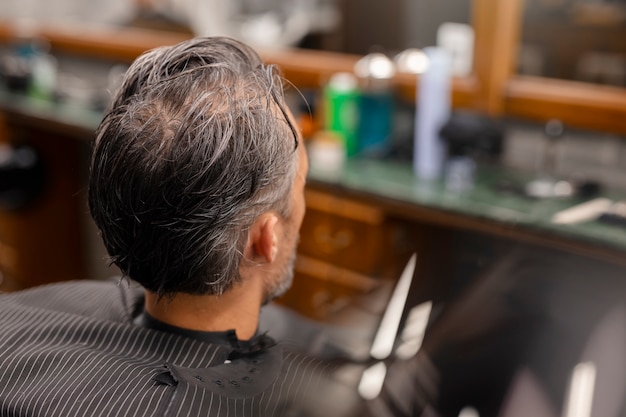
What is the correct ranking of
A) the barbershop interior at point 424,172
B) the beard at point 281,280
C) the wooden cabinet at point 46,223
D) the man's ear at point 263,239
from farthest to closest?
the wooden cabinet at point 46,223 → the beard at point 281,280 → the man's ear at point 263,239 → the barbershop interior at point 424,172

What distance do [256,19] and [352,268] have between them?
2103 mm

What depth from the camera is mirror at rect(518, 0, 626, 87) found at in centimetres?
250

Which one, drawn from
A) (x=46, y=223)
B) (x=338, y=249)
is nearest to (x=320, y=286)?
(x=338, y=249)

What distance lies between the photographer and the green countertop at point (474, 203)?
1.82m

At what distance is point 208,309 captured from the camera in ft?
4.00

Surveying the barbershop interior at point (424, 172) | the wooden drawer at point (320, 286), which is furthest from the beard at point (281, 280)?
the wooden drawer at point (320, 286)

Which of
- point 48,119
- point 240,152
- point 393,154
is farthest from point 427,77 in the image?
point 48,119

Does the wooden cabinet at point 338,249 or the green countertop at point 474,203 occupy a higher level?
the green countertop at point 474,203

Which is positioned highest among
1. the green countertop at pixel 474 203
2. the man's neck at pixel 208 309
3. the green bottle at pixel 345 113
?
the green bottle at pixel 345 113

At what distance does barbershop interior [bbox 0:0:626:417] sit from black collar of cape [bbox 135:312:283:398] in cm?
13

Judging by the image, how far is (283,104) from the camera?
1177mm

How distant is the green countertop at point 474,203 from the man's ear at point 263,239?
85 centimetres

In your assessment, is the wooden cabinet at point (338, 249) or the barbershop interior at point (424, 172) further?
the wooden cabinet at point (338, 249)

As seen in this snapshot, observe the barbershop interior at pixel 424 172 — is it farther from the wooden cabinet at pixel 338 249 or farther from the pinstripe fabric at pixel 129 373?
the pinstripe fabric at pixel 129 373
